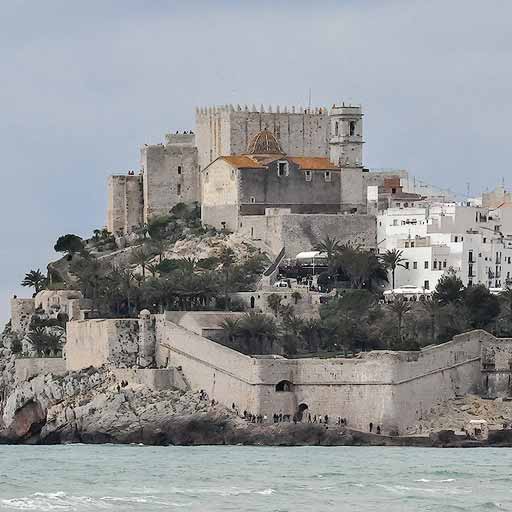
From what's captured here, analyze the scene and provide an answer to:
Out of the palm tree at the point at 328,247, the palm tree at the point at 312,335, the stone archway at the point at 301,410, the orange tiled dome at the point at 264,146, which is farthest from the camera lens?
the orange tiled dome at the point at 264,146

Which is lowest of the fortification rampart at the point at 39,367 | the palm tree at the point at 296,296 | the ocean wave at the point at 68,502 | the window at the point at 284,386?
the ocean wave at the point at 68,502

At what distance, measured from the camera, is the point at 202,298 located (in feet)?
326

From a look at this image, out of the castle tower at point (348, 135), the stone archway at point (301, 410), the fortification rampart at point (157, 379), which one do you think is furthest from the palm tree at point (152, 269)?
the stone archway at point (301, 410)

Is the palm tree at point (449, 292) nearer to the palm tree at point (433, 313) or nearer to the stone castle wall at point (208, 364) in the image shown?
the palm tree at point (433, 313)

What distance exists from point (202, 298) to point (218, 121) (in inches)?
579

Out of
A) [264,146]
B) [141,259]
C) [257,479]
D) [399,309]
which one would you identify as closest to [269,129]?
[264,146]

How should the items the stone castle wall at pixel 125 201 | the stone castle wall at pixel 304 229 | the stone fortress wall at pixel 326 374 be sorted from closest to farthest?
the stone fortress wall at pixel 326 374, the stone castle wall at pixel 304 229, the stone castle wall at pixel 125 201

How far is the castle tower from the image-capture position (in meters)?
108

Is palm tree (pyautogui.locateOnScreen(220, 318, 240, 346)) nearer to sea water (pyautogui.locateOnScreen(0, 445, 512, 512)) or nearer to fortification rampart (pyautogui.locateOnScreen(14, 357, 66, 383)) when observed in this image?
fortification rampart (pyautogui.locateOnScreen(14, 357, 66, 383))

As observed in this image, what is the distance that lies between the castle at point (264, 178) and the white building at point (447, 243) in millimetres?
1534

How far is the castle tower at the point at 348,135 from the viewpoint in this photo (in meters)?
108

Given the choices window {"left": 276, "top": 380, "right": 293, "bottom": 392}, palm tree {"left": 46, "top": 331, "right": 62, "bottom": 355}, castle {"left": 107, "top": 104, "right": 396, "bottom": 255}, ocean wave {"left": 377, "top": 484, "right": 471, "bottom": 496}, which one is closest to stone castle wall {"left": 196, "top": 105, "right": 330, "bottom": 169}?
castle {"left": 107, "top": 104, "right": 396, "bottom": 255}

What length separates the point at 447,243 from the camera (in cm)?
10275

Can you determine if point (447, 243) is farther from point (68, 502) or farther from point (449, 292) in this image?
point (68, 502)
